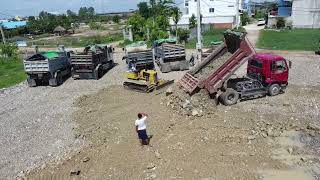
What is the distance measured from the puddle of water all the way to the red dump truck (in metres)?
5.75

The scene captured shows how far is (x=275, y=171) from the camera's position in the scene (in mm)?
9727

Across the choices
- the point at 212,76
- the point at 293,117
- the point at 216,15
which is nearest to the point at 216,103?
the point at 212,76

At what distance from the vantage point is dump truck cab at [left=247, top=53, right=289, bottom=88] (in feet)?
52.0

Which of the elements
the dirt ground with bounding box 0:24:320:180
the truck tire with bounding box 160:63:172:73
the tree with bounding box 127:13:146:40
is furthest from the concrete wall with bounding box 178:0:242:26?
the dirt ground with bounding box 0:24:320:180

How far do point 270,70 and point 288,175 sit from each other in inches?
287

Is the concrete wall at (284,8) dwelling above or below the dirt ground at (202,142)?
above

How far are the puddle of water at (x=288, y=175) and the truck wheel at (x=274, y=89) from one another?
6.85 meters

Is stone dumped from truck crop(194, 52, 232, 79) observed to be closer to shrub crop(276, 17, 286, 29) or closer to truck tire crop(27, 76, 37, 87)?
truck tire crop(27, 76, 37, 87)

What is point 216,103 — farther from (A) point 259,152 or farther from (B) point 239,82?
(A) point 259,152

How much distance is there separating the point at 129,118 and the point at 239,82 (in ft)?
18.3

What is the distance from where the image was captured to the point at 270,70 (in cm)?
1584

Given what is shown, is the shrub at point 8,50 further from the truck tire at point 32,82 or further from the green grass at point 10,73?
the truck tire at point 32,82

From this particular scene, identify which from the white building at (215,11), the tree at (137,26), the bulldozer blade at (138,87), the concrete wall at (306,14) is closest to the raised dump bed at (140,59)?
the bulldozer blade at (138,87)

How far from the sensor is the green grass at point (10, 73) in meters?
24.4
